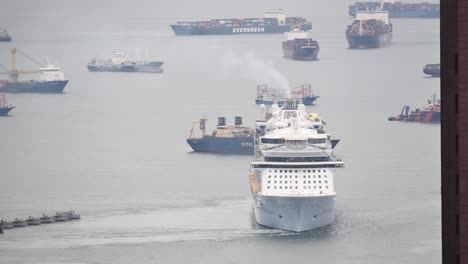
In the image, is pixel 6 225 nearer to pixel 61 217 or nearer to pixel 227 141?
Answer: pixel 61 217

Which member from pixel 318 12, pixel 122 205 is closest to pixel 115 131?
pixel 122 205

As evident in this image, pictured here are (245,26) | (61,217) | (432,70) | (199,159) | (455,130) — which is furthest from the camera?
(245,26)

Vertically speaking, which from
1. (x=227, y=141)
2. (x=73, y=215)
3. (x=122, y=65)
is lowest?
(x=122, y=65)

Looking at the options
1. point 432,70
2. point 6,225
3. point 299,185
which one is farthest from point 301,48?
point 299,185

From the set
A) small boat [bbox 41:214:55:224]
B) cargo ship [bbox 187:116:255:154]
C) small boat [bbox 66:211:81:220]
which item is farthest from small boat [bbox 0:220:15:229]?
cargo ship [bbox 187:116:255:154]

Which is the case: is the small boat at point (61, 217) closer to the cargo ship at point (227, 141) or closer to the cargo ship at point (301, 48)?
the cargo ship at point (227, 141)

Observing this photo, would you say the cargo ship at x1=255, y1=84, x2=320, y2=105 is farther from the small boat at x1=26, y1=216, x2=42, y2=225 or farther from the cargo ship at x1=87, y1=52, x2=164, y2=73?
the small boat at x1=26, y1=216, x2=42, y2=225

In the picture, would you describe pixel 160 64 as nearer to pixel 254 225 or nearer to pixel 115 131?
pixel 115 131
